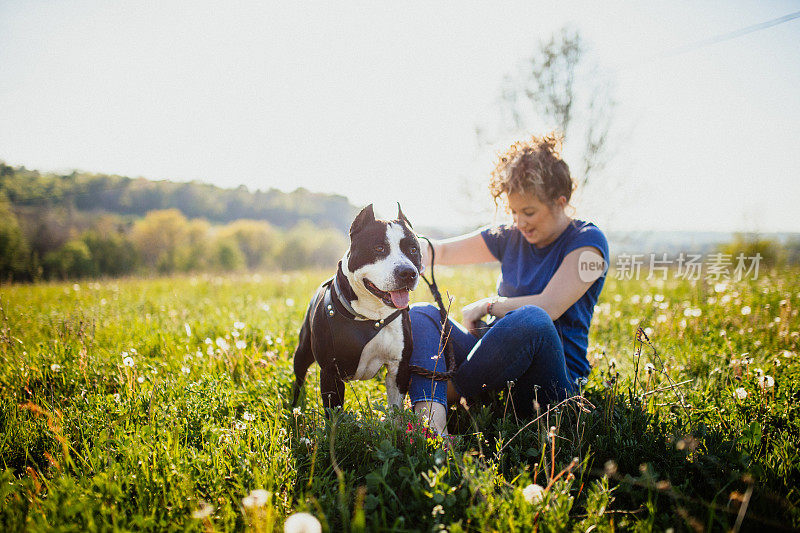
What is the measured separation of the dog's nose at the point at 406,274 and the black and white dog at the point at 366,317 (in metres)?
0.03

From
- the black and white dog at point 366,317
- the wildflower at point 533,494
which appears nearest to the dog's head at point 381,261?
the black and white dog at point 366,317

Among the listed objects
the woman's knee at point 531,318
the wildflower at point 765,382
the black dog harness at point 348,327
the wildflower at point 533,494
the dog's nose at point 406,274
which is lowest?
the wildflower at point 533,494

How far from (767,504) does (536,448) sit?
2.99 ft

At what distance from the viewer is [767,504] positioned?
61.4 inches

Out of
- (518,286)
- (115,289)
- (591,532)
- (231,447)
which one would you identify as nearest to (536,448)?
(591,532)

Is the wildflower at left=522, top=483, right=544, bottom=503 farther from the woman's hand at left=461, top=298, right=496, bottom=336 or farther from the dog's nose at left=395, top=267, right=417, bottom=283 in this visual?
the woman's hand at left=461, top=298, right=496, bottom=336

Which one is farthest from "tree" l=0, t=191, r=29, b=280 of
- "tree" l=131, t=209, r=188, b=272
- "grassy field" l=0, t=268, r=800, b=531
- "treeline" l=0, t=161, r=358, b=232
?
"grassy field" l=0, t=268, r=800, b=531

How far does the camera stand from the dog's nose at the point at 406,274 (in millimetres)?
2277

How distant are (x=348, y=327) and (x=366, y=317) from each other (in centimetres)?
13

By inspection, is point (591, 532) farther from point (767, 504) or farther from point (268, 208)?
point (268, 208)

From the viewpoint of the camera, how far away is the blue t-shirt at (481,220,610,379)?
2695mm

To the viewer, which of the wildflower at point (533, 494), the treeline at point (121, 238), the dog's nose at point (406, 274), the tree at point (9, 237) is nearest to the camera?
the wildflower at point (533, 494)

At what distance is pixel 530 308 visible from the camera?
7.80ft

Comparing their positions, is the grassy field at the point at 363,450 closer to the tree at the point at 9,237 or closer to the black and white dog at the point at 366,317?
the black and white dog at the point at 366,317
